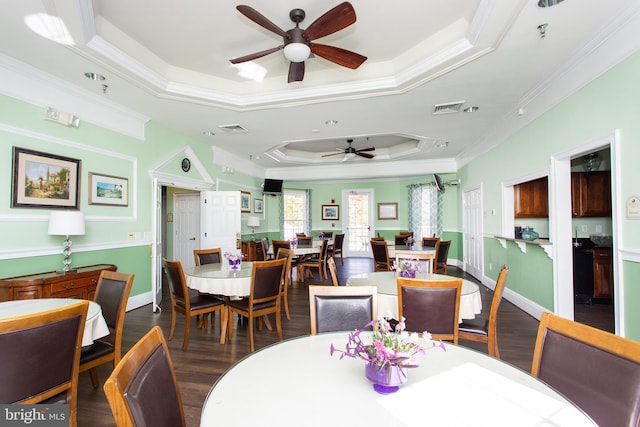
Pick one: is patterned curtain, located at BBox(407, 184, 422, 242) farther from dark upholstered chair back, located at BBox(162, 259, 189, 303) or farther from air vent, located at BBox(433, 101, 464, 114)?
dark upholstered chair back, located at BBox(162, 259, 189, 303)

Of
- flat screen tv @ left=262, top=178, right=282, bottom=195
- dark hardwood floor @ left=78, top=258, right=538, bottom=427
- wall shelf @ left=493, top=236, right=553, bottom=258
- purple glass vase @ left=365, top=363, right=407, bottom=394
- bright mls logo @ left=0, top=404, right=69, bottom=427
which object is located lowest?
dark hardwood floor @ left=78, top=258, right=538, bottom=427

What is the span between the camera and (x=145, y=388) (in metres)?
0.95

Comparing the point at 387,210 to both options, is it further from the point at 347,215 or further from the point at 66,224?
the point at 66,224

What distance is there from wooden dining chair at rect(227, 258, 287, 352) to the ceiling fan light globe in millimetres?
1994

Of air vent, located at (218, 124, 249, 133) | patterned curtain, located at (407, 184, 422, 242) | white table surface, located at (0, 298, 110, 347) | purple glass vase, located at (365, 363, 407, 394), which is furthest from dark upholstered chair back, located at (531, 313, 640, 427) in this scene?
patterned curtain, located at (407, 184, 422, 242)

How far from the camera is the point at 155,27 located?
304 cm

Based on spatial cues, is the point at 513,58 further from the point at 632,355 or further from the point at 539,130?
the point at 632,355

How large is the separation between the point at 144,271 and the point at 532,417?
16.9 ft

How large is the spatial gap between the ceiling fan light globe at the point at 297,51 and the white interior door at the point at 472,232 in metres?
5.01

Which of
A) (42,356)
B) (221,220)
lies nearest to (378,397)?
(42,356)

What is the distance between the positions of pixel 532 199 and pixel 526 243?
98cm

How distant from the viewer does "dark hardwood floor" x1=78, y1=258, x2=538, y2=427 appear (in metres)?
2.20

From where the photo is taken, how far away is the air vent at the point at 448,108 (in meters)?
4.21

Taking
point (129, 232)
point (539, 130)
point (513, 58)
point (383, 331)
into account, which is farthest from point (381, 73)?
point (129, 232)
